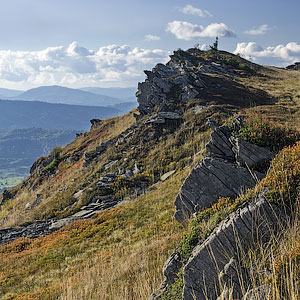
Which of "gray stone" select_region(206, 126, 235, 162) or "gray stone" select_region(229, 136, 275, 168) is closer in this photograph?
"gray stone" select_region(229, 136, 275, 168)

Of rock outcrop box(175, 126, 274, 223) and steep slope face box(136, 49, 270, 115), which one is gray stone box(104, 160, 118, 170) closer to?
steep slope face box(136, 49, 270, 115)

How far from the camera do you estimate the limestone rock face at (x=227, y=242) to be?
497 centimetres

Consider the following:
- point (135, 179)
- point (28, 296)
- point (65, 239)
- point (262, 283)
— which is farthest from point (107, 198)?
point (262, 283)

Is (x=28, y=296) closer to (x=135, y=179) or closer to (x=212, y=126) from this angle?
(x=135, y=179)

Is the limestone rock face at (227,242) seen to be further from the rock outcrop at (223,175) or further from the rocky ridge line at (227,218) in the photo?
the rock outcrop at (223,175)

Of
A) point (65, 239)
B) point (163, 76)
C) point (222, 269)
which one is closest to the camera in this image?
point (222, 269)

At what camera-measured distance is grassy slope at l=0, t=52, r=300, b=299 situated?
774cm

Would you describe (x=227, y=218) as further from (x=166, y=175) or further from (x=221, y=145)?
(x=166, y=175)

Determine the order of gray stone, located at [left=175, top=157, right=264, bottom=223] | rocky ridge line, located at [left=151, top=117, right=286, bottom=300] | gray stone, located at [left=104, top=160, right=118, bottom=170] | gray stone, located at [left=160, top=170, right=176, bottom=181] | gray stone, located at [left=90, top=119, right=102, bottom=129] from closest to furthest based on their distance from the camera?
rocky ridge line, located at [left=151, top=117, right=286, bottom=300] → gray stone, located at [left=175, top=157, right=264, bottom=223] → gray stone, located at [left=160, top=170, right=176, bottom=181] → gray stone, located at [left=104, top=160, right=118, bottom=170] → gray stone, located at [left=90, top=119, right=102, bottom=129]

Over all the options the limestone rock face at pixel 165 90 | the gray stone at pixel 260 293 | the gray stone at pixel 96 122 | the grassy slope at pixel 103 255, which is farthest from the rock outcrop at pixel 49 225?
the gray stone at pixel 96 122

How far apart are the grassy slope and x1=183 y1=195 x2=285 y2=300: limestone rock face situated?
6.82 feet

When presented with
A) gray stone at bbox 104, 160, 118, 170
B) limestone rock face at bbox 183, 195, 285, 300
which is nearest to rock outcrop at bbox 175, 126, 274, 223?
limestone rock face at bbox 183, 195, 285, 300

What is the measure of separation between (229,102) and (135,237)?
73.6 feet

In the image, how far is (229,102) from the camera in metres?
28.9
